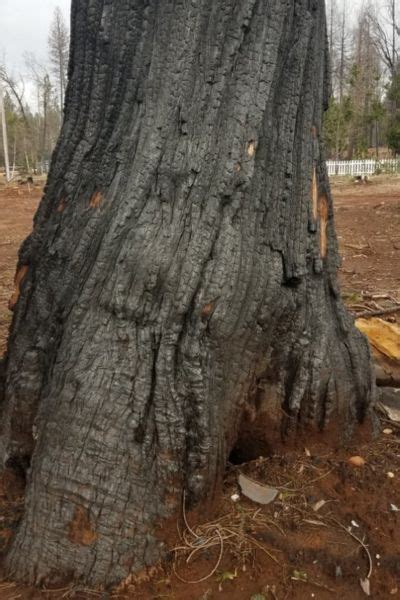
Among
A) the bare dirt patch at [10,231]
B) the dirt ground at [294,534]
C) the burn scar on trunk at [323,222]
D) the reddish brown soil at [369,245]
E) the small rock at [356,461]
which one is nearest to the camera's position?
the dirt ground at [294,534]

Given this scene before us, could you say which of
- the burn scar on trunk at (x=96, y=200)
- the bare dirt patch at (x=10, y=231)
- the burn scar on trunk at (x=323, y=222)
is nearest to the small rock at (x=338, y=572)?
the burn scar on trunk at (x=323, y=222)

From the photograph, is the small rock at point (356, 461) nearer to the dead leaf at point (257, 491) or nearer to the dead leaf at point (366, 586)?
the dead leaf at point (257, 491)

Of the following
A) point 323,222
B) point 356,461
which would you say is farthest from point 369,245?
point 356,461

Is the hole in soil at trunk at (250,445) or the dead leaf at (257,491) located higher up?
the hole in soil at trunk at (250,445)

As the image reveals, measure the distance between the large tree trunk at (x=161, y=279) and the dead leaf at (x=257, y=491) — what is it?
14cm

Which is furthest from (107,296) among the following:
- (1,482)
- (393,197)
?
(393,197)

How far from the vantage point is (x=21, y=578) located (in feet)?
5.92

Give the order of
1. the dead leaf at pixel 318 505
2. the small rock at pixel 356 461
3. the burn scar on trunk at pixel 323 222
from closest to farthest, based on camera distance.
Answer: the dead leaf at pixel 318 505 → the small rock at pixel 356 461 → the burn scar on trunk at pixel 323 222

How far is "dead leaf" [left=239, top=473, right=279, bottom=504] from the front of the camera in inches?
80.4

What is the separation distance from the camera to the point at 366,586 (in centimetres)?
177

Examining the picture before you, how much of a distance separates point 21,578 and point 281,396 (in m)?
1.13

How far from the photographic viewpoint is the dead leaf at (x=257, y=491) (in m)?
2.04

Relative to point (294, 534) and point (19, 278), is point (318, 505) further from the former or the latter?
point (19, 278)

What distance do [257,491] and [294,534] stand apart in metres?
0.22
